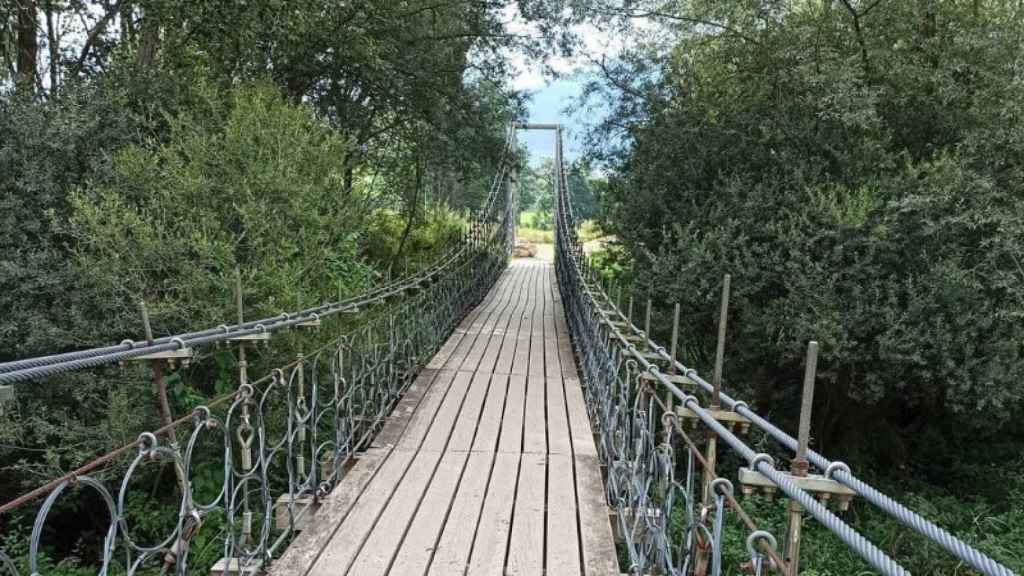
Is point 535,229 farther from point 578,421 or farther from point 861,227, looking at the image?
point 578,421

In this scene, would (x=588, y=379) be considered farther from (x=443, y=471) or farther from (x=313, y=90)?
(x=313, y=90)

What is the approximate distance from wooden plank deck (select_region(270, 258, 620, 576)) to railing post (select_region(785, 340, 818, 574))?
3.38ft

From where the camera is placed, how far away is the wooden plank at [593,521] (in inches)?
81.0

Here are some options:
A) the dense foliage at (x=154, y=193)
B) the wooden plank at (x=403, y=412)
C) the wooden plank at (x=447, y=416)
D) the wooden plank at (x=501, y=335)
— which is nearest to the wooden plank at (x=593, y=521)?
the wooden plank at (x=447, y=416)

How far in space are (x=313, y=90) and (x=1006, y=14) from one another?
6.86m

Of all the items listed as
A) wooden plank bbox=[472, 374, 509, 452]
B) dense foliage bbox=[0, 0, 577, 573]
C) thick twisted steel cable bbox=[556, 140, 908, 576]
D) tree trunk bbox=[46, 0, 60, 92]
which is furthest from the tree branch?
thick twisted steel cable bbox=[556, 140, 908, 576]

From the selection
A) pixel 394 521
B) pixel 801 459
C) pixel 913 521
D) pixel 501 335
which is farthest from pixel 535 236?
pixel 913 521

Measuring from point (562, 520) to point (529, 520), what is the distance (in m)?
0.13

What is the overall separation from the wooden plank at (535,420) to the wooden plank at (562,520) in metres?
0.18

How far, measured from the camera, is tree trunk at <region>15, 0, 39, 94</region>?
5.28 metres

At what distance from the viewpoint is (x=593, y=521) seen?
2.37 m

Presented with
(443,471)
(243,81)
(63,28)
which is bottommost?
(443,471)

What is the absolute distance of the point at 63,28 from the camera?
233 inches

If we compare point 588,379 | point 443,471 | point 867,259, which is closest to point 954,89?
point 867,259
